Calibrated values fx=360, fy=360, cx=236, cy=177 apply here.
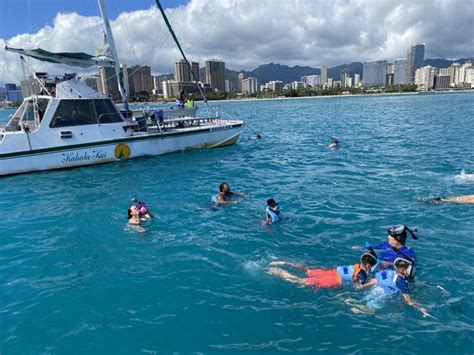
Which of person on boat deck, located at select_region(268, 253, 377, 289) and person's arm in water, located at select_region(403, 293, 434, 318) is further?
person on boat deck, located at select_region(268, 253, 377, 289)

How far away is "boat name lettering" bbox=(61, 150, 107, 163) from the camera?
63.8 feet

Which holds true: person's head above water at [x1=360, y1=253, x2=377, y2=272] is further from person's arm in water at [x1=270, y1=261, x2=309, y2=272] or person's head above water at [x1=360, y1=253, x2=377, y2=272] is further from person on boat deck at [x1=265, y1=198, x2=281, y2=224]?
person on boat deck at [x1=265, y1=198, x2=281, y2=224]

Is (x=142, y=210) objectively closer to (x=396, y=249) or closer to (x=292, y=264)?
(x=292, y=264)

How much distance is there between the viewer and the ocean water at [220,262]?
6.22 m

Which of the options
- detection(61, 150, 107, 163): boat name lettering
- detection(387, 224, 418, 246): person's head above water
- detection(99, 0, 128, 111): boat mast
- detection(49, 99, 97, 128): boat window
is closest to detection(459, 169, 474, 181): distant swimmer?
detection(387, 224, 418, 246): person's head above water

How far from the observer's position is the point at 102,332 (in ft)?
21.1

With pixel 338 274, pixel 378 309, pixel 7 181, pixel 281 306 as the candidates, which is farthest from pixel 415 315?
pixel 7 181

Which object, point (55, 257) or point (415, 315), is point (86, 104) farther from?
point (415, 315)

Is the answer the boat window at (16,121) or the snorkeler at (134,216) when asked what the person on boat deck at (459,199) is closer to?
the snorkeler at (134,216)

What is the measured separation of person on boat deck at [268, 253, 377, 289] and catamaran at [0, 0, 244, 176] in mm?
15455

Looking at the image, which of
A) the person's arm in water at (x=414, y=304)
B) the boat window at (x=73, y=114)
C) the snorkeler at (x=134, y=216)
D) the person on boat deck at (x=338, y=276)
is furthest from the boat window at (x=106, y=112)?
the person's arm in water at (x=414, y=304)

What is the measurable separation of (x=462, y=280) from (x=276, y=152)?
58.5 feet

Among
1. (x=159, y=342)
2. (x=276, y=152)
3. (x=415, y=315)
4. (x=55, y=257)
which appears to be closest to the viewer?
(x=159, y=342)

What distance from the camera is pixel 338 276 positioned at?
7457 millimetres
